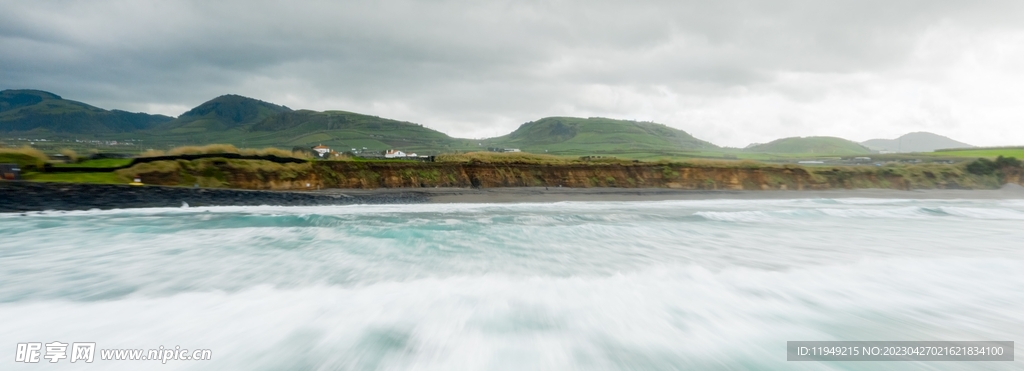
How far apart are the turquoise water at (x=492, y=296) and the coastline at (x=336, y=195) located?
7113 millimetres

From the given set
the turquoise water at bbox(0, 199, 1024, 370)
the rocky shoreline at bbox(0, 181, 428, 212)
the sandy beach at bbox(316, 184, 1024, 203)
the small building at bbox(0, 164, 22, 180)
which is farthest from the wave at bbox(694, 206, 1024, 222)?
the small building at bbox(0, 164, 22, 180)

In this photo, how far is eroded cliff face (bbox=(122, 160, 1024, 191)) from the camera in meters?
32.5

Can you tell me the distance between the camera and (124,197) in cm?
2317

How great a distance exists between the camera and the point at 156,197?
78.7ft

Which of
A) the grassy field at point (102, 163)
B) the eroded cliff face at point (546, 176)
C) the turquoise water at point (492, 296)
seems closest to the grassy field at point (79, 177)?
the eroded cliff face at point (546, 176)

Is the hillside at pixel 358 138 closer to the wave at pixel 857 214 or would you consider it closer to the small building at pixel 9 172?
the small building at pixel 9 172

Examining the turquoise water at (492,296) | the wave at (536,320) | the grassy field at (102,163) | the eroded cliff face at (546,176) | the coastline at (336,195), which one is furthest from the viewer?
the eroded cliff face at (546,176)

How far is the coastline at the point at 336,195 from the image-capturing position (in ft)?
69.9

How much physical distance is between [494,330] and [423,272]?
3.72 metres

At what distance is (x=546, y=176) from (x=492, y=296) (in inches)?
1404

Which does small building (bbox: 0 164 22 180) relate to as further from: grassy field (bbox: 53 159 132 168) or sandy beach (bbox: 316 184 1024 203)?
sandy beach (bbox: 316 184 1024 203)

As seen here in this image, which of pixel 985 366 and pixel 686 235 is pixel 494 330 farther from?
pixel 686 235

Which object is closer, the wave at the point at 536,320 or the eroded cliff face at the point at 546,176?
the wave at the point at 536,320

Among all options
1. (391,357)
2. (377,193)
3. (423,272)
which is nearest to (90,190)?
(377,193)
